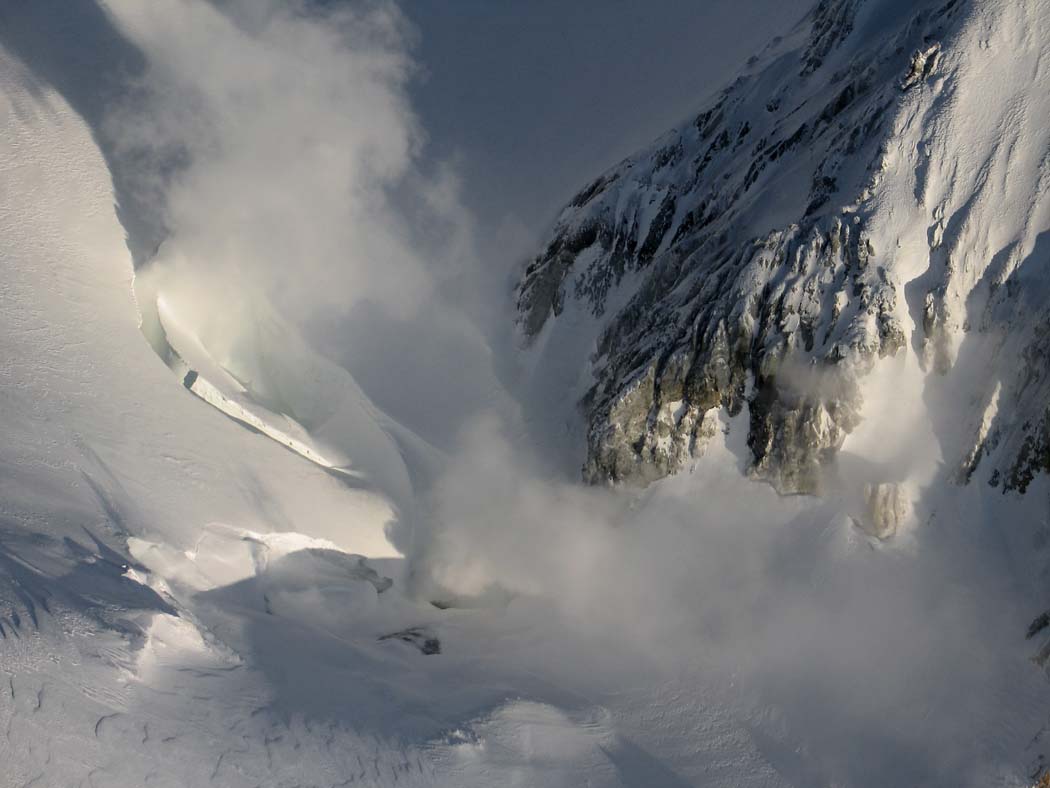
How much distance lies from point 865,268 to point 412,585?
20.9 metres

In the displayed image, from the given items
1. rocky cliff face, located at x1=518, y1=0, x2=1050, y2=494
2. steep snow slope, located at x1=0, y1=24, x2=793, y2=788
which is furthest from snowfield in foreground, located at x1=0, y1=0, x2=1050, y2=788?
rocky cliff face, located at x1=518, y1=0, x2=1050, y2=494

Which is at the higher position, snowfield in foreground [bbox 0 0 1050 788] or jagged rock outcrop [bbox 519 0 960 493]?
jagged rock outcrop [bbox 519 0 960 493]

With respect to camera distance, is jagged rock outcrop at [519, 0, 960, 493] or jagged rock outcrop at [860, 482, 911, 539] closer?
jagged rock outcrop at [860, 482, 911, 539]

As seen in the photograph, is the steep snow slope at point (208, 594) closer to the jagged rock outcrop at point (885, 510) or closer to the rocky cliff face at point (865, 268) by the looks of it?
A: the jagged rock outcrop at point (885, 510)

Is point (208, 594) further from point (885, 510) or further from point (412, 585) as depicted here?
point (885, 510)

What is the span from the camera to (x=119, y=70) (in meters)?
52.8

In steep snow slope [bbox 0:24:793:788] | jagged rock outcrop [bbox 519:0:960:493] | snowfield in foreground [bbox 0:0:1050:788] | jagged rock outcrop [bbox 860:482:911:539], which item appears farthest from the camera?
jagged rock outcrop [bbox 519:0:960:493]

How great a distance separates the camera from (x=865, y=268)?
31.9 meters

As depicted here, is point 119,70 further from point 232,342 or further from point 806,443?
point 806,443

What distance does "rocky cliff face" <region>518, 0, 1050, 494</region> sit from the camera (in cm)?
3127

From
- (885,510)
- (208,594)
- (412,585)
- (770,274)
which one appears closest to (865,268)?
(770,274)

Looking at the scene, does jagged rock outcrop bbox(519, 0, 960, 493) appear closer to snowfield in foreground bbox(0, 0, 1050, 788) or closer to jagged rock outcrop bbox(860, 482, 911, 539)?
snowfield in foreground bbox(0, 0, 1050, 788)

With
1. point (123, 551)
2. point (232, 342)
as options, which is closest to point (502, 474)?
point (232, 342)

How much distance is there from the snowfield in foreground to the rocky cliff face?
3.84 feet
